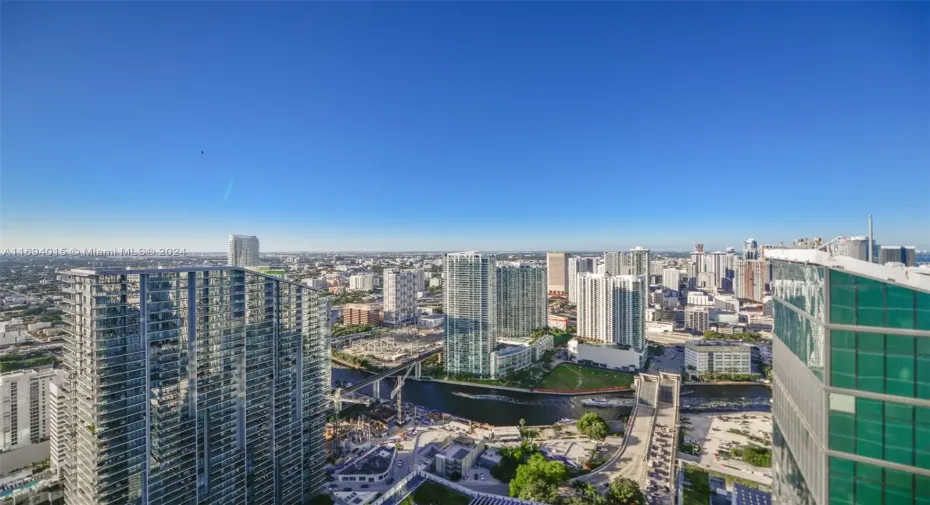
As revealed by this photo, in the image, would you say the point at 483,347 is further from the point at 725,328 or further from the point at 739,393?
the point at 725,328

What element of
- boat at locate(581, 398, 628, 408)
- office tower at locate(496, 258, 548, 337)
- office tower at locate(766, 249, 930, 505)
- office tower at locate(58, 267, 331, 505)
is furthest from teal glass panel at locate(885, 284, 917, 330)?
office tower at locate(496, 258, 548, 337)

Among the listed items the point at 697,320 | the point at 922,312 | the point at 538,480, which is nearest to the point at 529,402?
the point at 538,480

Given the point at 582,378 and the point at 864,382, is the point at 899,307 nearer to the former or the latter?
the point at 864,382

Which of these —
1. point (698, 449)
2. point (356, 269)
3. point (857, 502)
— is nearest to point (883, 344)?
point (857, 502)

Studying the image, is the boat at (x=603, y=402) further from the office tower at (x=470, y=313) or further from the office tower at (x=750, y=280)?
the office tower at (x=750, y=280)

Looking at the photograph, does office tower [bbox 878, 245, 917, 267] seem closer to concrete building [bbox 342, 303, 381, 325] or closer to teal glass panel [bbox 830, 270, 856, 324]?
teal glass panel [bbox 830, 270, 856, 324]
